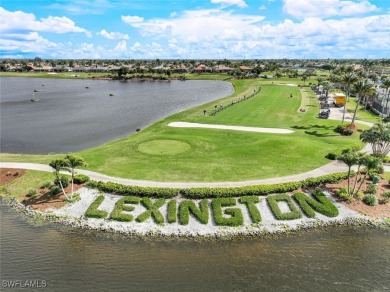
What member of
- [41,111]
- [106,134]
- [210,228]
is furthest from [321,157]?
[41,111]

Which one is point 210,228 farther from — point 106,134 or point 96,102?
point 96,102

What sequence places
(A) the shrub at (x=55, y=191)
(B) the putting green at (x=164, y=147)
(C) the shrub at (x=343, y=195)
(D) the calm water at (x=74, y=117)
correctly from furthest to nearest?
(D) the calm water at (x=74, y=117) → (B) the putting green at (x=164, y=147) → (A) the shrub at (x=55, y=191) → (C) the shrub at (x=343, y=195)

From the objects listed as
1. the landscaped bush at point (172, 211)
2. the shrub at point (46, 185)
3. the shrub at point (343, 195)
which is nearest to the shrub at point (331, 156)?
the shrub at point (343, 195)

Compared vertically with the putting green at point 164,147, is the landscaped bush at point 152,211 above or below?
below

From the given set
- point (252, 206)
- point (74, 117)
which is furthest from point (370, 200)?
point (74, 117)

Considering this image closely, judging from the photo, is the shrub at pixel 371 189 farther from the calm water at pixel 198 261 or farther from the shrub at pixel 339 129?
the shrub at pixel 339 129

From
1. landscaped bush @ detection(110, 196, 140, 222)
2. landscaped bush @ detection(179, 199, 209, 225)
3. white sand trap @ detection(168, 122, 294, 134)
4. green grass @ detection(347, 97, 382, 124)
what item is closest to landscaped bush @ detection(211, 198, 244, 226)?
landscaped bush @ detection(179, 199, 209, 225)
